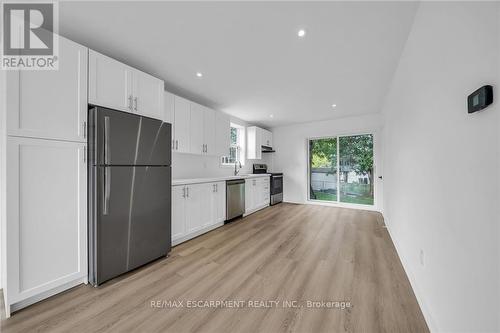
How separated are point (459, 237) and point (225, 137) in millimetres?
3825

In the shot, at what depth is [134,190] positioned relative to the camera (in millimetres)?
2121

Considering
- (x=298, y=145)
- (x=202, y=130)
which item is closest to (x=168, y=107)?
(x=202, y=130)

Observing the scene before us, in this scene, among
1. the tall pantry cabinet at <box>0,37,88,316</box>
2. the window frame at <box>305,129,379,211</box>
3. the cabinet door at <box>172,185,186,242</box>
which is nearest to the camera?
the tall pantry cabinet at <box>0,37,88,316</box>

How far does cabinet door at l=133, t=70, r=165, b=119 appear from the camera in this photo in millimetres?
2283

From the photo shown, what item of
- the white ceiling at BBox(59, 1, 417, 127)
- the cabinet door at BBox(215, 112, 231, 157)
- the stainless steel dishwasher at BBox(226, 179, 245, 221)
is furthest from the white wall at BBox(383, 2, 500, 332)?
the cabinet door at BBox(215, 112, 231, 157)

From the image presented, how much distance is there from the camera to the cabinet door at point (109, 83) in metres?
1.92

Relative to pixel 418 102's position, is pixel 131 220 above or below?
below

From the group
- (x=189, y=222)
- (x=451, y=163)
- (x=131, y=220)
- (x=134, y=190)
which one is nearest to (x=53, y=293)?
(x=131, y=220)

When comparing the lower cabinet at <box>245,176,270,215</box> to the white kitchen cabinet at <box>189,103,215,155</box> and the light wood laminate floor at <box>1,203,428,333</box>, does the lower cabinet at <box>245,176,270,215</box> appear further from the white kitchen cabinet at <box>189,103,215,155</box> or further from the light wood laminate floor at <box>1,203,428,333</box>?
the light wood laminate floor at <box>1,203,428,333</box>

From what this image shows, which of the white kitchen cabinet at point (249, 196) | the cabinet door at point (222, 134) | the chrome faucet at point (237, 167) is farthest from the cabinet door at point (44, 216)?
the chrome faucet at point (237, 167)

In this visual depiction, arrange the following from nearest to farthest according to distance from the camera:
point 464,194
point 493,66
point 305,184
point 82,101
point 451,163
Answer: point 493,66 → point 464,194 → point 451,163 → point 82,101 → point 305,184

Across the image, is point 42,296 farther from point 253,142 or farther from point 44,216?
point 253,142

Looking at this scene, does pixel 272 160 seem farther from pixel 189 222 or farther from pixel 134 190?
pixel 134 190

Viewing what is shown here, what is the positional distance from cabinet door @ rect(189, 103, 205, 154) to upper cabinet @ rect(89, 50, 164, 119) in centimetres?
89
